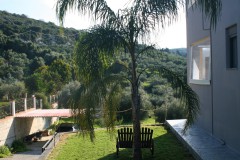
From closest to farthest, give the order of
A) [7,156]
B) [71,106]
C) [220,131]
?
[71,106] → [220,131] → [7,156]

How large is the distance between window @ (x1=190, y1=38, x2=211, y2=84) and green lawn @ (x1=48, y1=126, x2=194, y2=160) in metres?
2.56

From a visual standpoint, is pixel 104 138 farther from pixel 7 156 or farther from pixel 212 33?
pixel 7 156

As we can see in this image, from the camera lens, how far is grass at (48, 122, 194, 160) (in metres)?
8.30

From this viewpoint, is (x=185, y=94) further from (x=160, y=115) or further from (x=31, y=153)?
(x=31, y=153)

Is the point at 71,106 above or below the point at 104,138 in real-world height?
above

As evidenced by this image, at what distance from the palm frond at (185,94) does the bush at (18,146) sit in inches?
675

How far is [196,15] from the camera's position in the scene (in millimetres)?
11273

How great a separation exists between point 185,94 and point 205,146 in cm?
222

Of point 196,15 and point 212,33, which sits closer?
point 212,33

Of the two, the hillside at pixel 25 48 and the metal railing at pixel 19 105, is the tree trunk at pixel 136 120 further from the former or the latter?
the hillside at pixel 25 48

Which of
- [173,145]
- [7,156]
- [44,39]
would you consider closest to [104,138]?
[173,145]

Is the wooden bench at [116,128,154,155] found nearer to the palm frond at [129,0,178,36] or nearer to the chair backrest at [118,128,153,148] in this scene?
the chair backrest at [118,128,153,148]

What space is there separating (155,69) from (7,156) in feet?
50.7

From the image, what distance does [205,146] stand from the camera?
8.36 metres
